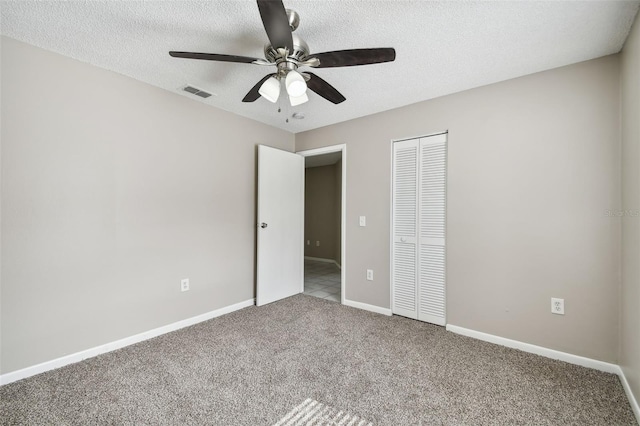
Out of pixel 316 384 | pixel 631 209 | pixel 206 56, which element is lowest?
pixel 316 384

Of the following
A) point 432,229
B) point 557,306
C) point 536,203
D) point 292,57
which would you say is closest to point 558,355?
point 557,306

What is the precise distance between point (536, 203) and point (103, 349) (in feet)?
12.1

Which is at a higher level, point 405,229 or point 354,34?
point 354,34

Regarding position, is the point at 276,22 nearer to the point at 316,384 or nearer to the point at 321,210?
the point at 316,384

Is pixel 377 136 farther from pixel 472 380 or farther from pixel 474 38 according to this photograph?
pixel 472 380

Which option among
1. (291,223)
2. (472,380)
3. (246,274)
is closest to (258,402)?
(472,380)

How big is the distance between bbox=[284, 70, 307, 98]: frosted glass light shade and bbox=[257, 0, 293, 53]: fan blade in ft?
0.43

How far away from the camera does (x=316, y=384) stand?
6.21 feet

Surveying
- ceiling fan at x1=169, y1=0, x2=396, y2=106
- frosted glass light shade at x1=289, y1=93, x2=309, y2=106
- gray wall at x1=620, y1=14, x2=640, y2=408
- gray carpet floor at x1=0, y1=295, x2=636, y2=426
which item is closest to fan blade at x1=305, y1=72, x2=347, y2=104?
ceiling fan at x1=169, y1=0, x2=396, y2=106

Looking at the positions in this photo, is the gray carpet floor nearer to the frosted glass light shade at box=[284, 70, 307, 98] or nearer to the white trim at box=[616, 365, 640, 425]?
the white trim at box=[616, 365, 640, 425]

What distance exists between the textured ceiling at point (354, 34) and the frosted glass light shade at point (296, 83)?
0.34 m

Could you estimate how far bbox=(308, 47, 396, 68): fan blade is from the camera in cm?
156

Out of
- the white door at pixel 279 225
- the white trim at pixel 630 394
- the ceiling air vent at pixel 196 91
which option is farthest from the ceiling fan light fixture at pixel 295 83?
the white trim at pixel 630 394

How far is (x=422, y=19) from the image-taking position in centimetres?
172
